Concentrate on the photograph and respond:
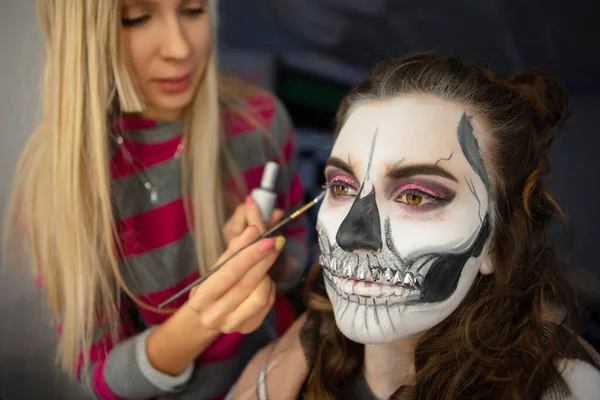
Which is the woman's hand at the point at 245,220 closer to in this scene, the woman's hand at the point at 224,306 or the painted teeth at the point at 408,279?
the woman's hand at the point at 224,306

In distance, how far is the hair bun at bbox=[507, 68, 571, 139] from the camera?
672 millimetres

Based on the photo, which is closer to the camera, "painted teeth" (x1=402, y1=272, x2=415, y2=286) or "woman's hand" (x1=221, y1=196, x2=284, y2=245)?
"painted teeth" (x1=402, y1=272, x2=415, y2=286)

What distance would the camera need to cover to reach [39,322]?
774mm

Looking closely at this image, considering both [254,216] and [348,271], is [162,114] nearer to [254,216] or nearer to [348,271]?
[254,216]

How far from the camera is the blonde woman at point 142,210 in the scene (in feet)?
2.26

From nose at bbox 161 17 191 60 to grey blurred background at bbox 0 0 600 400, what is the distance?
147 millimetres

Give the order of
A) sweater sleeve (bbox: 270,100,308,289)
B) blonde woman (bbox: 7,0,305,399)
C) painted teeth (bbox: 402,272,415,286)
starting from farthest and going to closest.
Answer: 1. sweater sleeve (bbox: 270,100,308,289)
2. blonde woman (bbox: 7,0,305,399)
3. painted teeth (bbox: 402,272,415,286)

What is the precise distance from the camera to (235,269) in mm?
682

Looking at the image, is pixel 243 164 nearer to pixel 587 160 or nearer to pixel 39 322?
pixel 39 322

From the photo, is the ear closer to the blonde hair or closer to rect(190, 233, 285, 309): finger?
rect(190, 233, 285, 309): finger

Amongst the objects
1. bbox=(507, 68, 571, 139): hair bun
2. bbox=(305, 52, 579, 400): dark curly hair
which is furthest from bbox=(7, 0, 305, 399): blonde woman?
bbox=(507, 68, 571, 139): hair bun

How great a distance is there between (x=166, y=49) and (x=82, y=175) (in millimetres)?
190

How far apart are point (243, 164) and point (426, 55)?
32 cm

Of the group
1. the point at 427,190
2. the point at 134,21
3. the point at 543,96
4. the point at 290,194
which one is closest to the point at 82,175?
the point at 134,21
